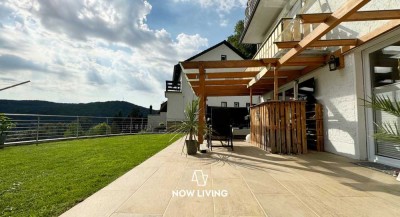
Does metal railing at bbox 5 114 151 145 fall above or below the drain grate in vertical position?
above

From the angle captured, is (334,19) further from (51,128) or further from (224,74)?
(51,128)

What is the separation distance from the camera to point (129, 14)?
957cm

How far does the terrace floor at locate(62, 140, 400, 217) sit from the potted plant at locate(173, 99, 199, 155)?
60.5 inches

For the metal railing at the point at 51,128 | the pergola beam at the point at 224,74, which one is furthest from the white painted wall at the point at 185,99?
the pergola beam at the point at 224,74

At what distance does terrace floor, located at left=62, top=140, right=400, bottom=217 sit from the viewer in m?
2.33

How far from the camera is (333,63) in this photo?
6.04 metres

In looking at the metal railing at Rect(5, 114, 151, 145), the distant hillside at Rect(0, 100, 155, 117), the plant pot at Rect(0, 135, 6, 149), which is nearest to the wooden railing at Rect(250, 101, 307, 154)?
the plant pot at Rect(0, 135, 6, 149)

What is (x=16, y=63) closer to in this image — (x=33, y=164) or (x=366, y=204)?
(x=33, y=164)

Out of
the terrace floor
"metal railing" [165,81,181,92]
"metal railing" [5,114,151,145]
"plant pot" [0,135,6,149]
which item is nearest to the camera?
the terrace floor

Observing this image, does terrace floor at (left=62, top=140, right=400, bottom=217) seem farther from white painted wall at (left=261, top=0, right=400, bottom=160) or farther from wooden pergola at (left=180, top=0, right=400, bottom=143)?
wooden pergola at (left=180, top=0, right=400, bottom=143)

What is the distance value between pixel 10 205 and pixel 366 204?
376 centimetres

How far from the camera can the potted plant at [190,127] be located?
605 centimetres

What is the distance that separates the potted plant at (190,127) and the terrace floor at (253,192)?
1536 mm

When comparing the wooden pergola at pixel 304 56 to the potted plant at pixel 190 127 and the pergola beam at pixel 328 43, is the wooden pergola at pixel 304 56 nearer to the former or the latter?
the pergola beam at pixel 328 43
